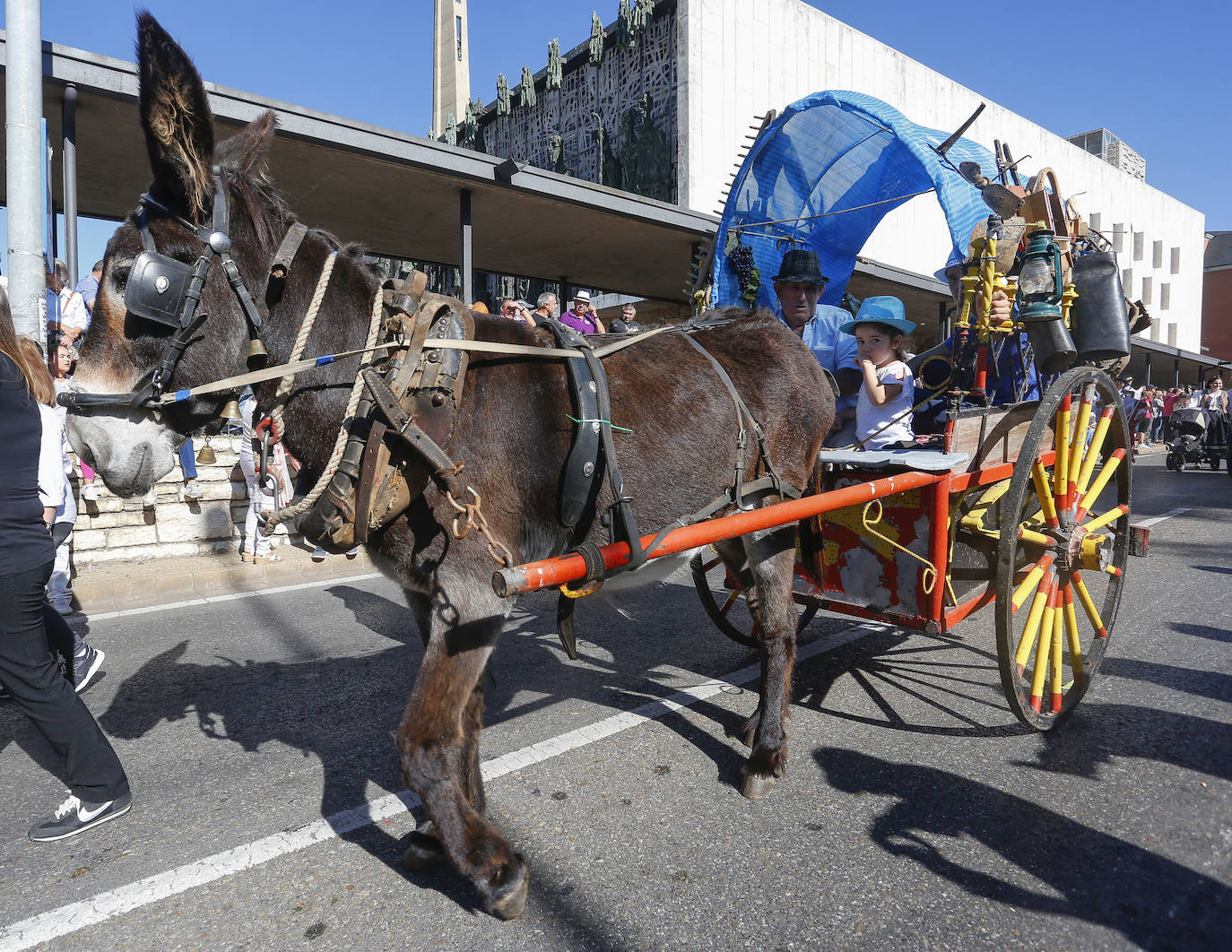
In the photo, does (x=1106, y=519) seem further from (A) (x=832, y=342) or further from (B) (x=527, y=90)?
(B) (x=527, y=90)

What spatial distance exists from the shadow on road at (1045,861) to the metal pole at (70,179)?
8044mm

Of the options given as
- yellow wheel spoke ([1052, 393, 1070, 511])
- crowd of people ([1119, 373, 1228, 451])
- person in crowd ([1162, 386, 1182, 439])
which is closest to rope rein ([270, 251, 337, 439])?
yellow wheel spoke ([1052, 393, 1070, 511])

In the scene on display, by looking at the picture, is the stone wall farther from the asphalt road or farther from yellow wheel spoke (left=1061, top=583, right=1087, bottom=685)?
yellow wheel spoke (left=1061, top=583, right=1087, bottom=685)

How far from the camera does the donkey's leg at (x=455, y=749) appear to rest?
82.6 inches

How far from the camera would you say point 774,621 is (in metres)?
3.12

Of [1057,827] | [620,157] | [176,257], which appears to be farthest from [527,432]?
[620,157]

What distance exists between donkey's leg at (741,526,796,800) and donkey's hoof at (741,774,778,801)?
13 cm

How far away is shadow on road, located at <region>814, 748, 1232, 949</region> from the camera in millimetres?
2100

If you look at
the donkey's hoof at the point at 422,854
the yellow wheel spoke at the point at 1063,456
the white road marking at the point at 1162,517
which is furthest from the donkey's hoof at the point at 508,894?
the white road marking at the point at 1162,517

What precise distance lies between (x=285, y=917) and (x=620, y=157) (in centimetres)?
1905

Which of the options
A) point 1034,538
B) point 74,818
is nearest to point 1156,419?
point 1034,538

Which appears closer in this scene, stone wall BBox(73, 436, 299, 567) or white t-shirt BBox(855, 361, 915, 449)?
white t-shirt BBox(855, 361, 915, 449)

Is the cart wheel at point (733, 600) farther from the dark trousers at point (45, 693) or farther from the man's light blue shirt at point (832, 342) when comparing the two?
the dark trousers at point (45, 693)

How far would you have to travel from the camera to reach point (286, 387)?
213 centimetres
